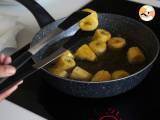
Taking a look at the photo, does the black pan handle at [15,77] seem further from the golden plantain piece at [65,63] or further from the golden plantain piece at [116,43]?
the golden plantain piece at [116,43]

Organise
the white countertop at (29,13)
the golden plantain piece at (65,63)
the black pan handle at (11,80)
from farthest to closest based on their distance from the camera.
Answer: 1. the white countertop at (29,13)
2. the golden plantain piece at (65,63)
3. the black pan handle at (11,80)

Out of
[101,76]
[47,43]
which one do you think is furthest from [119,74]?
[47,43]

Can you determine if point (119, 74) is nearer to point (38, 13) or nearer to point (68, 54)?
point (68, 54)

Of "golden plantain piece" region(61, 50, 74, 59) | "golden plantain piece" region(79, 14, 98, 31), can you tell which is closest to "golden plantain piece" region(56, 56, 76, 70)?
"golden plantain piece" region(61, 50, 74, 59)

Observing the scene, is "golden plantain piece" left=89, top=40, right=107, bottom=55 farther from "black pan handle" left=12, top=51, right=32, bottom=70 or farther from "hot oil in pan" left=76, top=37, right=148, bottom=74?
"black pan handle" left=12, top=51, right=32, bottom=70

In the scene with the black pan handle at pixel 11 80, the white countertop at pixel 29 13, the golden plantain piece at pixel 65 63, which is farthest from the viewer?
the white countertop at pixel 29 13

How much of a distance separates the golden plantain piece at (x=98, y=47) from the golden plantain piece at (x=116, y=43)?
13mm

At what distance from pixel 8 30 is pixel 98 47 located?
0.68ft

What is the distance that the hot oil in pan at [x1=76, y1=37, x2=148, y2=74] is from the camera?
0.59m

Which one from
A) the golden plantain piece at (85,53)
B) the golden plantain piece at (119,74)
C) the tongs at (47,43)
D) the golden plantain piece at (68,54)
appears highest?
the tongs at (47,43)

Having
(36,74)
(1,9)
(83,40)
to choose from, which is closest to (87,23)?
(83,40)

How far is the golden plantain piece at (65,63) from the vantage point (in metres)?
0.58

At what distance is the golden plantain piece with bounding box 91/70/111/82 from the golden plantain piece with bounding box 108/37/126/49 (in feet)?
0.29

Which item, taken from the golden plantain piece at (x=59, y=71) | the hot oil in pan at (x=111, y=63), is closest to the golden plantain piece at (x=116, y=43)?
the hot oil in pan at (x=111, y=63)
